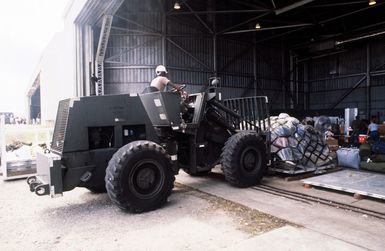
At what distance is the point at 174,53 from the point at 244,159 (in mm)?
10877

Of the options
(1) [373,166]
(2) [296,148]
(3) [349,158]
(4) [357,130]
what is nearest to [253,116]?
(2) [296,148]

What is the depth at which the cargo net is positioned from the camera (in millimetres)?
6949

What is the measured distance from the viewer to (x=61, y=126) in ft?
15.4

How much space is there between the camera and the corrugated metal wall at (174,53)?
47.8 ft

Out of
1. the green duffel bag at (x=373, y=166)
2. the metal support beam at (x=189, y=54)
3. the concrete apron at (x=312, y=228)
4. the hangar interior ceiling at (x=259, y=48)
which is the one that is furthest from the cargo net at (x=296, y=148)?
the metal support beam at (x=189, y=54)

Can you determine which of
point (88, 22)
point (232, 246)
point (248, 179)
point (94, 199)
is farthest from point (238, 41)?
point (232, 246)

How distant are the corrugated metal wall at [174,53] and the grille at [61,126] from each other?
9.74 meters

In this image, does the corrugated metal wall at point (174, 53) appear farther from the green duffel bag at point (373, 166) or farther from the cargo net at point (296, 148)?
the green duffel bag at point (373, 166)

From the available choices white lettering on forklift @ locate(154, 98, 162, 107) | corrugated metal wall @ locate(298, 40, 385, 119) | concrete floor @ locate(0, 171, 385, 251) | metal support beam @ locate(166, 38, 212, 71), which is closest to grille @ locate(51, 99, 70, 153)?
concrete floor @ locate(0, 171, 385, 251)

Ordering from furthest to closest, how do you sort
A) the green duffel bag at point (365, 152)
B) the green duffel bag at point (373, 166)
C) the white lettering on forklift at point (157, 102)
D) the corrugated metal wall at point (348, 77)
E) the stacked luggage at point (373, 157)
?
1. the corrugated metal wall at point (348, 77)
2. the green duffel bag at point (365, 152)
3. the stacked luggage at point (373, 157)
4. the green duffel bag at point (373, 166)
5. the white lettering on forklift at point (157, 102)

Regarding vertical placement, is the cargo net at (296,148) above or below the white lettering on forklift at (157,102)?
below

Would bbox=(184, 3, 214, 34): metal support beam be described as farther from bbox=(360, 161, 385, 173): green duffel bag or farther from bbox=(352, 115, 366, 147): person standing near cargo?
bbox=(360, 161, 385, 173): green duffel bag

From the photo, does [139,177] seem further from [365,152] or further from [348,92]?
[348,92]

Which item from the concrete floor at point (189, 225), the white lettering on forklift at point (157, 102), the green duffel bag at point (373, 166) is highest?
the white lettering on forklift at point (157, 102)
